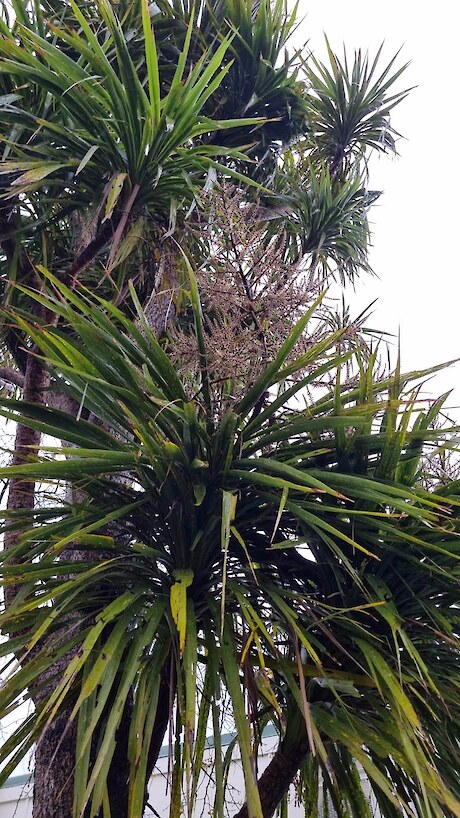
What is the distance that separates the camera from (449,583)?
1.12 metres

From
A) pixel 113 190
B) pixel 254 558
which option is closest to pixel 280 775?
pixel 254 558

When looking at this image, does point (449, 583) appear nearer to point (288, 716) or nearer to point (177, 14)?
point (288, 716)

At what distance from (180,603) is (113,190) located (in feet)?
2.83

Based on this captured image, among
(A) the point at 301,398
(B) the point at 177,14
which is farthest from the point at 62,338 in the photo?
(B) the point at 177,14

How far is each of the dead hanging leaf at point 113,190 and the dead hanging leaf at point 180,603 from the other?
28.2 inches

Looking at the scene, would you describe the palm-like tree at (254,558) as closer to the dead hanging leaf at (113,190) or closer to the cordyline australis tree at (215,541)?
the cordyline australis tree at (215,541)

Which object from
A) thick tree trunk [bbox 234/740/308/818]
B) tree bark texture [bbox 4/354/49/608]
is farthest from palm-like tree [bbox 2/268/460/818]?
tree bark texture [bbox 4/354/49/608]

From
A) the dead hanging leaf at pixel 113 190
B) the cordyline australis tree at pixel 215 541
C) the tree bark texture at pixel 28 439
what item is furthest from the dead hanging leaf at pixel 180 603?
the dead hanging leaf at pixel 113 190

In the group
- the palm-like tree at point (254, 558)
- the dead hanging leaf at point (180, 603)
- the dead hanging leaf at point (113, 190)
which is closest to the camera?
the dead hanging leaf at point (180, 603)

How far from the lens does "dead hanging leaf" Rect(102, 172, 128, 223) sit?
1.32 m

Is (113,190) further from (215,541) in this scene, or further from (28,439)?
(215,541)

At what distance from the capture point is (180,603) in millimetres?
912

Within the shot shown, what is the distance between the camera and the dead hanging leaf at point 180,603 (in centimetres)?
85

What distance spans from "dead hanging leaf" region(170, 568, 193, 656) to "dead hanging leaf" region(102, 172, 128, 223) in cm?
72
